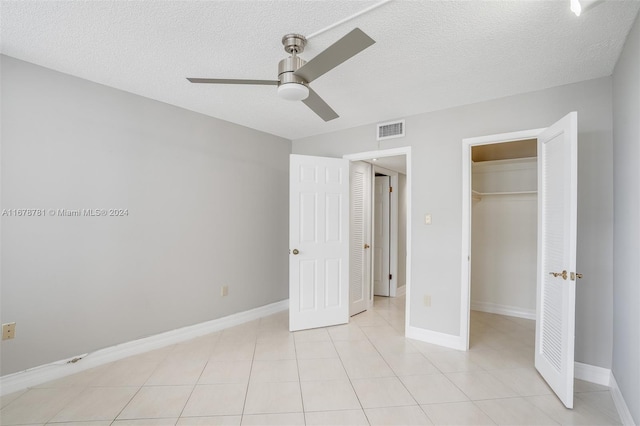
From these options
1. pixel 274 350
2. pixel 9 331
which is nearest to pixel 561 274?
pixel 274 350

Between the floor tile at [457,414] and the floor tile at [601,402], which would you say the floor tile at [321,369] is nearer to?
the floor tile at [457,414]

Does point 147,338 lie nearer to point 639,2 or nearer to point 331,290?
point 331,290

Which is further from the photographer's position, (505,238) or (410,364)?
(505,238)

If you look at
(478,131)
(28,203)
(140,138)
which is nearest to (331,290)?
(478,131)

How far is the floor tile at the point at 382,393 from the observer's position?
2098mm

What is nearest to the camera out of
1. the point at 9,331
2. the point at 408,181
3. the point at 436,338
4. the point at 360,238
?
the point at 9,331

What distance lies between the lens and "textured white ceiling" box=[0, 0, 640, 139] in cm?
168

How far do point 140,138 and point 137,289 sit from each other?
1458mm

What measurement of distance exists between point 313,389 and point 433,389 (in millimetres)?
909

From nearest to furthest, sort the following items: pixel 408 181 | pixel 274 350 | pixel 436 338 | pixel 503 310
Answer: pixel 274 350 < pixel 436 338 < pixel 408 181 < pixel 503 310

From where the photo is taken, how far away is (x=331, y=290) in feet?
12.3

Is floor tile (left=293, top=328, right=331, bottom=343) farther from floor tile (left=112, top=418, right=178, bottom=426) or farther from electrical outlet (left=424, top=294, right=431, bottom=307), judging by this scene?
floor tile (left=112, top=418, right=178, bottom=426)

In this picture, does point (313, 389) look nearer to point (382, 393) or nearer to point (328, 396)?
point (328, 396)

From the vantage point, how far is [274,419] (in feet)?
6.30
